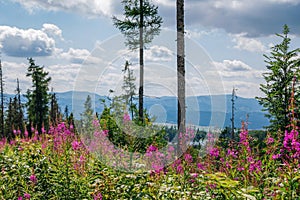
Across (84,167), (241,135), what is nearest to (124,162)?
(84,167)

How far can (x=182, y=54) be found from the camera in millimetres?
10000

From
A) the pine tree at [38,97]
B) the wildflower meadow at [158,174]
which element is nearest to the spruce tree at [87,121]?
the wildflower meadow at [158,174]

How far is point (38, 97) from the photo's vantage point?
3869 centimetres

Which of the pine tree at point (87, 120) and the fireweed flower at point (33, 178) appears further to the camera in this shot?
the pine tree at point (87, 120)

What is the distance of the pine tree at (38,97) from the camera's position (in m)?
38.4

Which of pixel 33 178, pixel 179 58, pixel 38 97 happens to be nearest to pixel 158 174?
pixel 33 178

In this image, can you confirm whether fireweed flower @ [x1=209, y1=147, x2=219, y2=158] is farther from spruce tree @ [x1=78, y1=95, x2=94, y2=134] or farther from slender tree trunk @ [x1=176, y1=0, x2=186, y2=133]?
slender tree trunk @ [x1=176, y1=0, x2=186, y2=133]

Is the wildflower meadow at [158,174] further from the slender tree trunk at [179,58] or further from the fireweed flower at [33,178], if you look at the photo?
the slender tree trunk at [179,58]

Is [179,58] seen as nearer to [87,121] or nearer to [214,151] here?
[87,121]

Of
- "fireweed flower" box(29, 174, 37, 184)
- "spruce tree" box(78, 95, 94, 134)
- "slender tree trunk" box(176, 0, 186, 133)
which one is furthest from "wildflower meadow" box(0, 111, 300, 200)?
"slender tree trunk" box(176, 0, 186, 133)

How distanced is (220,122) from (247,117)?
9.18 feet

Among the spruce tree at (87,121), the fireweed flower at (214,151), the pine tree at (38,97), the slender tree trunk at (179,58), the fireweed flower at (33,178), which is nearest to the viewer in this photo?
the fireweed flower at (33,178)

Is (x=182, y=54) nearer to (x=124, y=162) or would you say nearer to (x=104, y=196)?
(x=124, y=162)

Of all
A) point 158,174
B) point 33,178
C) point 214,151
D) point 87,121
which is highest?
point 87,121
